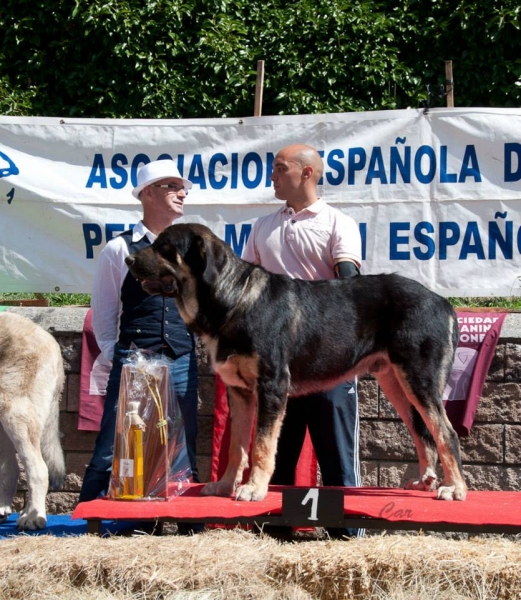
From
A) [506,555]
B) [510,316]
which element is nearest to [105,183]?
[510,316]

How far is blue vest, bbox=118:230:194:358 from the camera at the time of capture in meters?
5.13

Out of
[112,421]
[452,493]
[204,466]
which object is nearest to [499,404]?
[452,493]

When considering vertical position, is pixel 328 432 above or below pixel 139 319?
below

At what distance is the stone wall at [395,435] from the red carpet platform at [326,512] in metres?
1.78

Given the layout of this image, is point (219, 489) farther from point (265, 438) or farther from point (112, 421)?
point (112, 421)

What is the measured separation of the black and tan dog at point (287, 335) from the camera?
4.43 meters

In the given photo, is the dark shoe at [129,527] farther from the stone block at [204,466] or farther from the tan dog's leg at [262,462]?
the stone block at [204,466]

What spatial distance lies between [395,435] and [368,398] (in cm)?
34

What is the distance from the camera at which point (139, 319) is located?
514 centimetres

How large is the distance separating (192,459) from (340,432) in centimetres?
97

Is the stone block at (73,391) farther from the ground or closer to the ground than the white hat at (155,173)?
closer to the ground

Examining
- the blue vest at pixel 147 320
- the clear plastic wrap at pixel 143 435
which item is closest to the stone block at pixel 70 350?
the blue vest at pixel 147 320

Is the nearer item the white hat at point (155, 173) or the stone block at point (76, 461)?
the white hat at point (155, 173)

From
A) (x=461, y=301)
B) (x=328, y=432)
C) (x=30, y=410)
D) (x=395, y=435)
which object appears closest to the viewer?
(x=328, y=432)
